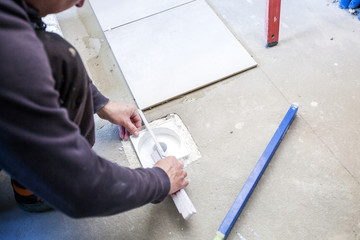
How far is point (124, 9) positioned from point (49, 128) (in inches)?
56.4

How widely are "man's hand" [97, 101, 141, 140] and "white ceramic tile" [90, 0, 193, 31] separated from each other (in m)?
0.72

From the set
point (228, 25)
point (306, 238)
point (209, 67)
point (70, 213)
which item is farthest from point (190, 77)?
point (70, 213)

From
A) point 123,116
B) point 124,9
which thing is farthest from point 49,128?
point 124,9

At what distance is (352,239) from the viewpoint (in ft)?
A: 3.24

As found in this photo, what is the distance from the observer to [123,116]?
116cm

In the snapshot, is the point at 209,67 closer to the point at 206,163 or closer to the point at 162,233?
the point at 206,163

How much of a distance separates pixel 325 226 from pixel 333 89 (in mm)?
625

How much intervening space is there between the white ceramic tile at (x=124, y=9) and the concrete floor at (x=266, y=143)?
6.9 inches

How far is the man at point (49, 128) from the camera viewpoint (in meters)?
0.48

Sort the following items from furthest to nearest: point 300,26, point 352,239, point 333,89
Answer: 1. point 300,26
2. point 333,89
3. point 352,239

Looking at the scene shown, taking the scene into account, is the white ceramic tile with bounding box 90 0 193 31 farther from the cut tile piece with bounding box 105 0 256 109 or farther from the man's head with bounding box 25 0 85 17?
the man's head with bounding box 25 0 85 17

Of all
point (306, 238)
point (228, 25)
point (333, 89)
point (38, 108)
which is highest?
point (38, 108)

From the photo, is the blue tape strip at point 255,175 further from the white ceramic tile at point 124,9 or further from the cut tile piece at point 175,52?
the white ceramic tile at point 124,9

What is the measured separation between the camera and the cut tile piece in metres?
1.41
